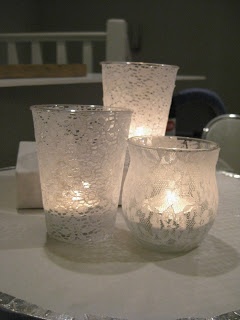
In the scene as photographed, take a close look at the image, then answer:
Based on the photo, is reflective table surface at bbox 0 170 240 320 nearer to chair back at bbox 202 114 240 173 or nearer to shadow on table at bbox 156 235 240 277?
shadow on table at bbox 156 235 240 277

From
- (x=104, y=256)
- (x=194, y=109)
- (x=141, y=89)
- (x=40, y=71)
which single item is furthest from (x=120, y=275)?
(x=194, y=109)

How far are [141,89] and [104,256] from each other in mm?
274

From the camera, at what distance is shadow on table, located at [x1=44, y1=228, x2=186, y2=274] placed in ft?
1.51

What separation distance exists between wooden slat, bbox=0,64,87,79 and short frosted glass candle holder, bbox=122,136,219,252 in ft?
2.67

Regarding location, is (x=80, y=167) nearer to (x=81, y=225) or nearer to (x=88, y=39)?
(x=81, y=225)

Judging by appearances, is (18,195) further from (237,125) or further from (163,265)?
(237,125)

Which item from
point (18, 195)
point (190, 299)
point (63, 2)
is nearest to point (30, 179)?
point (18, 195)

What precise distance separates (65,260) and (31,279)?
55 millimetres

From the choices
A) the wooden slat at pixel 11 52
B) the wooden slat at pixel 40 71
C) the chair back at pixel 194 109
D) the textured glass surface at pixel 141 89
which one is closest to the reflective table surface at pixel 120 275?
the textured glass surface at pixel 141 89

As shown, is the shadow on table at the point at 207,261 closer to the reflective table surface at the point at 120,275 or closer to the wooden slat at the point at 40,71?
the reflective table surface at the point at 120,275

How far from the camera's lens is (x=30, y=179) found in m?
0.62

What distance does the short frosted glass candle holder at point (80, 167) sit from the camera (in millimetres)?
488

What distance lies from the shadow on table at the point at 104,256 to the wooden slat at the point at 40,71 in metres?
0.80

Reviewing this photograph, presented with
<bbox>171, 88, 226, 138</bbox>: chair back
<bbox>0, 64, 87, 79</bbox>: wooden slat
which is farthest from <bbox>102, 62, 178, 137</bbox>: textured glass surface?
<bbox>171, 88, 226, 138</bbox>: chair back
